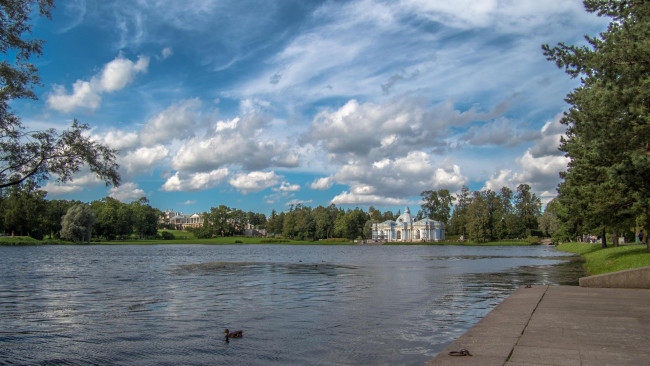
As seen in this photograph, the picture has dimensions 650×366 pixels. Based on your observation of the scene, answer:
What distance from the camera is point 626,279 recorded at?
62.0ft

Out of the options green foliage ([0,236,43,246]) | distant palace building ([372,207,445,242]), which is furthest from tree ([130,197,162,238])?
distant palace building ([372,207,445,242])

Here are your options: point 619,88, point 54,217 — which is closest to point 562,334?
point 619,88

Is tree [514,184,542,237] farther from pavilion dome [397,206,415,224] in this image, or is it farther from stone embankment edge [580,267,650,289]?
stone embankment edge [580,267,650,289]

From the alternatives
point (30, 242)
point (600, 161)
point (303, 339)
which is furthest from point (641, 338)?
point (30, 242)

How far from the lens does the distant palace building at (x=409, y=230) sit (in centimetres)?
17912

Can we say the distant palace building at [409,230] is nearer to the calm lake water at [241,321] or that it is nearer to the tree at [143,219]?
the tree at [143,219]

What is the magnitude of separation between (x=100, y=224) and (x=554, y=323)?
152 metres

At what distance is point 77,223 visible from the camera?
118m

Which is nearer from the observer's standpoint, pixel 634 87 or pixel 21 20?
pixel 634 87

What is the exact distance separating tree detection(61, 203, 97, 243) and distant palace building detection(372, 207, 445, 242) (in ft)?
336

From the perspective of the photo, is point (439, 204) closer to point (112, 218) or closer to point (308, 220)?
point (308, 220)

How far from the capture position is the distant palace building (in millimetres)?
179125

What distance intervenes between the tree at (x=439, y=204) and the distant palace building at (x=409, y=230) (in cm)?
472

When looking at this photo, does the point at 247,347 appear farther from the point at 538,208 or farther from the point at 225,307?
the point at 538,208
